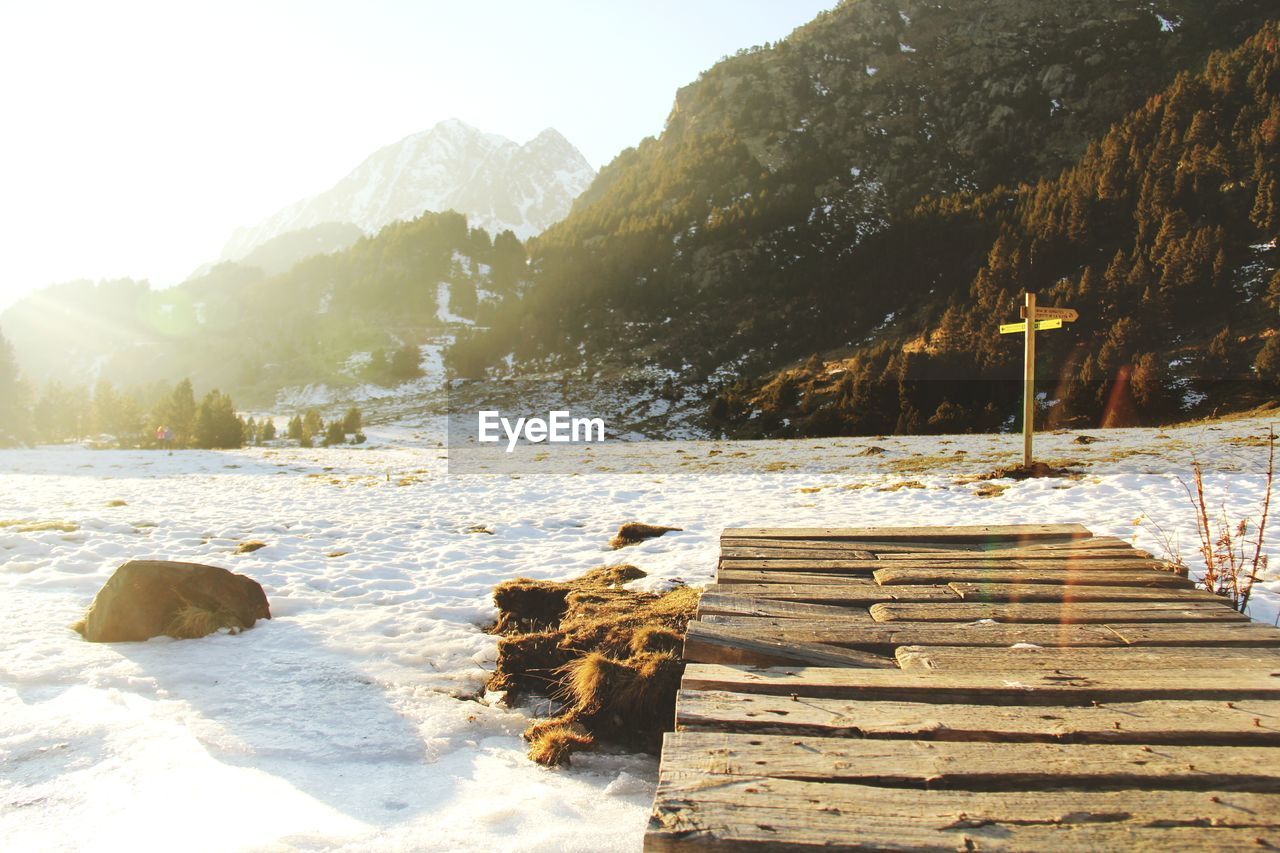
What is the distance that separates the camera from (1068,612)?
437 centimetres

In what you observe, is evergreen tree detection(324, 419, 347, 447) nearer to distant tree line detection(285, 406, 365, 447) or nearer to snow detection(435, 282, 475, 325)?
distant tree line detection(285, 406, 365, 447)

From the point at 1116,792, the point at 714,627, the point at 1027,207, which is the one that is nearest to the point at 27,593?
the point at 714,627

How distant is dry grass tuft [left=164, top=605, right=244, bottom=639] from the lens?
609cm

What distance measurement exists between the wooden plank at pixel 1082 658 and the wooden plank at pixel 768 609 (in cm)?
66

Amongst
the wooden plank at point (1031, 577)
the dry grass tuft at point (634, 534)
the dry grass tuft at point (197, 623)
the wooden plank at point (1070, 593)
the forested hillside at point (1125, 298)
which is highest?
the forested hillside at point (1125, 298)

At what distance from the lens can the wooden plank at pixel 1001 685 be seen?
10.1 ft

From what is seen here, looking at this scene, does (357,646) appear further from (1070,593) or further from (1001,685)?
(1070,593)

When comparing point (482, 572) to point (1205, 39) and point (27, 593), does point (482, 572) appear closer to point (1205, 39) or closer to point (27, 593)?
point (27, 593)

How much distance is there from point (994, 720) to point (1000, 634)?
51.3 inches

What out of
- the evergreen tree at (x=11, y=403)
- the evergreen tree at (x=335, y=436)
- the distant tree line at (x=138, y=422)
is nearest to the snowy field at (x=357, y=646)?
the evergreen tree at (x=335, y=436)

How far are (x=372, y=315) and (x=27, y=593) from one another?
461 feet

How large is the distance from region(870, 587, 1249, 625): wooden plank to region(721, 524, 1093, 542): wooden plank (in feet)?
6.23

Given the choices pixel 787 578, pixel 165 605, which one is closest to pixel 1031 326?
pixel 787 578

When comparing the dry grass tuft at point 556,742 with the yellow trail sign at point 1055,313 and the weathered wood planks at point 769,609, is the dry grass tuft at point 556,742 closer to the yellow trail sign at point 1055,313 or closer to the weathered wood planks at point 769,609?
the weathered wood planks at point 769,609
